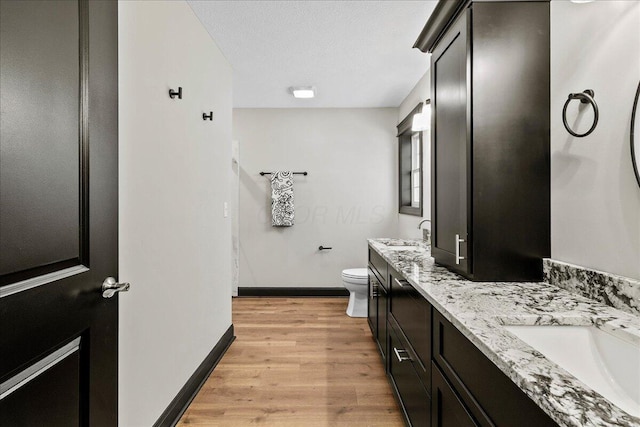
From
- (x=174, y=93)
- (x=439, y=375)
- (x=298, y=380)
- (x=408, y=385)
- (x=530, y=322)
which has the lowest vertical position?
(x=298, y=380)

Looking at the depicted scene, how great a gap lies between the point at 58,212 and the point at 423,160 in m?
3.12

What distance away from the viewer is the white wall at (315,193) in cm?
446

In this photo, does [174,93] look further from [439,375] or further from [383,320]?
[383,320]

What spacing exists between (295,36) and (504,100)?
167 cm

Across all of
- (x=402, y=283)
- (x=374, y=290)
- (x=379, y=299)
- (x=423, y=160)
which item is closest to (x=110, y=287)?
(x=402, y=283)

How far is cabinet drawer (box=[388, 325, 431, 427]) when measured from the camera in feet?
4.64

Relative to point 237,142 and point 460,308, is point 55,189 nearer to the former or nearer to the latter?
point 460,308

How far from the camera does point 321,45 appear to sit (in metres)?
2.69

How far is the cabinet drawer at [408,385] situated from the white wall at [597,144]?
2.58ft

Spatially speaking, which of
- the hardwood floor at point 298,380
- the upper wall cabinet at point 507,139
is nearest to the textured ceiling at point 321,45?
the upper wall cabinet at point 507,139

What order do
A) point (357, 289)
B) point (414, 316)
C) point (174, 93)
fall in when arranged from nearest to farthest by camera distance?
point (414, 316)
point (174, 93)
point (357, 289)

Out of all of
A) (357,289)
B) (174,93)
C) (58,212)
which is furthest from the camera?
(357,289)

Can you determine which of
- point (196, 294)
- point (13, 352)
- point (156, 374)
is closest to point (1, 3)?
point (13, 352)

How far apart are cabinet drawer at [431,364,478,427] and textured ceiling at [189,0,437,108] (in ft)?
6.91
